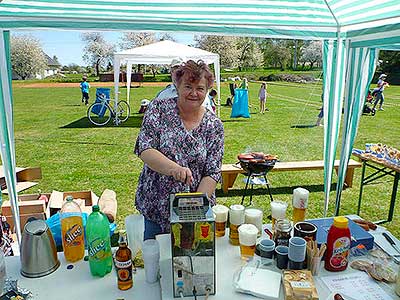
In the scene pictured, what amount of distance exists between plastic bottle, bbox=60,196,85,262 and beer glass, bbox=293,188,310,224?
105 cm

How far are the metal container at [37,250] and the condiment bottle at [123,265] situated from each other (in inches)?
12.2

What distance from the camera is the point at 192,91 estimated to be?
1.61m

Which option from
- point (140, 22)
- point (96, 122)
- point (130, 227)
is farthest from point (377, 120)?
point (130, 227)

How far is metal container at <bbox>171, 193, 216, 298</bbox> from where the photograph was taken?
1092 mm

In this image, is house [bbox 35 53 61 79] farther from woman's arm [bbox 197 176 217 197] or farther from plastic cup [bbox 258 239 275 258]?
plastic cup [bbox 258 239 275 258]

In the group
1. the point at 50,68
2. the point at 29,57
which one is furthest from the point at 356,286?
the point at 50,68

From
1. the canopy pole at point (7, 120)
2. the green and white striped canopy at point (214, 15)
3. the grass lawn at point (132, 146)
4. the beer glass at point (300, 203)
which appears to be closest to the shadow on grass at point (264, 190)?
the grass lawn at point (132, 146)

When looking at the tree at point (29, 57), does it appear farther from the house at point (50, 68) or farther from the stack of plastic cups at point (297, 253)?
the stack of plastic cups at point (297, 253)

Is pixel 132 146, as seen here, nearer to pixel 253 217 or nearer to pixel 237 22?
pixel 237 22

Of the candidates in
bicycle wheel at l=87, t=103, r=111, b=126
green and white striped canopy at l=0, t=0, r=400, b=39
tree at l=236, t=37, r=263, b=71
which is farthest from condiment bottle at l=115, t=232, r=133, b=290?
tree at l=236, t=37, r=263, b=71

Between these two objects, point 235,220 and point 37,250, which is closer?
point 37,250

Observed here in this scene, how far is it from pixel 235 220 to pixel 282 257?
0.91 ft

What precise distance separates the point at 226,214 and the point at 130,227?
0.46m

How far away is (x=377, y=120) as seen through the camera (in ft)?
32.9
